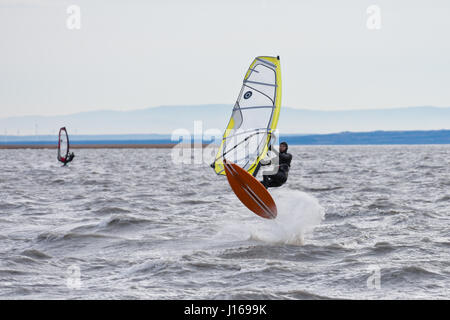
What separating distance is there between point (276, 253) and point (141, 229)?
14.2ft

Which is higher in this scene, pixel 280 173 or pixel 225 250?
pixel 280 173

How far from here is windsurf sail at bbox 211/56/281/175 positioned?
13.0 metres

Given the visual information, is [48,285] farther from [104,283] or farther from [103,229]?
[103,229]

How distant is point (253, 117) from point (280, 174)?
57.1 inches

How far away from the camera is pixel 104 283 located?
29.6 ft

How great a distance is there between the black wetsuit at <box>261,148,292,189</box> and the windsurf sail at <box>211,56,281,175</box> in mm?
331

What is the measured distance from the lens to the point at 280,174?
12742mm

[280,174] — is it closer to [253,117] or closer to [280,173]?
[280,173]

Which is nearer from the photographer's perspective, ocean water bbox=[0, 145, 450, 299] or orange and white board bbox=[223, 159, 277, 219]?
ocean water bbox=[0, 145, 450, 299]

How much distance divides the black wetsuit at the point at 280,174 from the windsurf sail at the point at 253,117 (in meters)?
0.33
